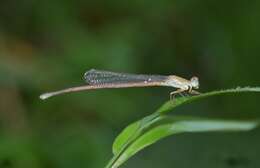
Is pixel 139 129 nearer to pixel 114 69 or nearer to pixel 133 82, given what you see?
pixel 133 82

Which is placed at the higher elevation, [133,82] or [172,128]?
[172,128]

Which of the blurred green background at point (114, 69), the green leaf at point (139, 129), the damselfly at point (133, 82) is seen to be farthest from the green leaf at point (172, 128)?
the blurred green background at point (114, 69)

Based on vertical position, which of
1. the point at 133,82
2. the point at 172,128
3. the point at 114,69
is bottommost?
the point at 114,69

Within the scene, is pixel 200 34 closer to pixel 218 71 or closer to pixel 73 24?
pixel 218 71

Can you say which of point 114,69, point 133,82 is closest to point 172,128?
point 133,82

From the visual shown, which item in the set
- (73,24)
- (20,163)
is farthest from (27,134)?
(73,24)

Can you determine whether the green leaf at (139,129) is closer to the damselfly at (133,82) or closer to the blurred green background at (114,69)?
the damselfly at (133,82)
